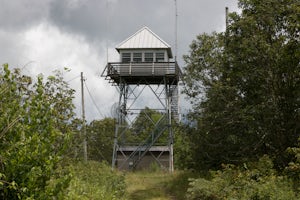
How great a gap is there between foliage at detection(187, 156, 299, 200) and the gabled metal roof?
1674cm

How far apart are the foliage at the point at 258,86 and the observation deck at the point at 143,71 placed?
10690 mm

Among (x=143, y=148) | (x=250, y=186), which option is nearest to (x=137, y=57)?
(x=143, y=148)

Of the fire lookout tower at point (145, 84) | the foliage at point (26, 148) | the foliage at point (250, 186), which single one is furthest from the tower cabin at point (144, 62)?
the foliage at point (26, 148)

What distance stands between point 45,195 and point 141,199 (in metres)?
12.3

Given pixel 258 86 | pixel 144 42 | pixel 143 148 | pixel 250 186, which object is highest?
pixel 144 42

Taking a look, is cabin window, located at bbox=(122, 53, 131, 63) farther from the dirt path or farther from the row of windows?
the dirt path

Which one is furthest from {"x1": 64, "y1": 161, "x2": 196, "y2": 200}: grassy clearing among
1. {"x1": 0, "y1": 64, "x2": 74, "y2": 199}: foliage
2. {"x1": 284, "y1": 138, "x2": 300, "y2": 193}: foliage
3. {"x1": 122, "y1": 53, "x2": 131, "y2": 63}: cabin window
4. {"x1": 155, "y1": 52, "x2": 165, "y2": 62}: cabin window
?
{"x1": 122, "y1": 53, "x2": 131, "y2": 63}: cabin window

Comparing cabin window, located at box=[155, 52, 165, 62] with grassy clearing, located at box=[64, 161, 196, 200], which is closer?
grassy clearing, located at box=[64, 161, 196, 200]

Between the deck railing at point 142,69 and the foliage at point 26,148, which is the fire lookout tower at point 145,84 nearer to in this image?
the deck railing at point 142,69

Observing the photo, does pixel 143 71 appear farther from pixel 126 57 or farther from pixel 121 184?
pixel 121 184

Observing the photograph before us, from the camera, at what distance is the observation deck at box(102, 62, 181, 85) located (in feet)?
93.7

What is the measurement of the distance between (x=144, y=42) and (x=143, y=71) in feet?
10.1

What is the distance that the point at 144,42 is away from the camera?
101ft

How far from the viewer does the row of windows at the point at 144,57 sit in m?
30.1
